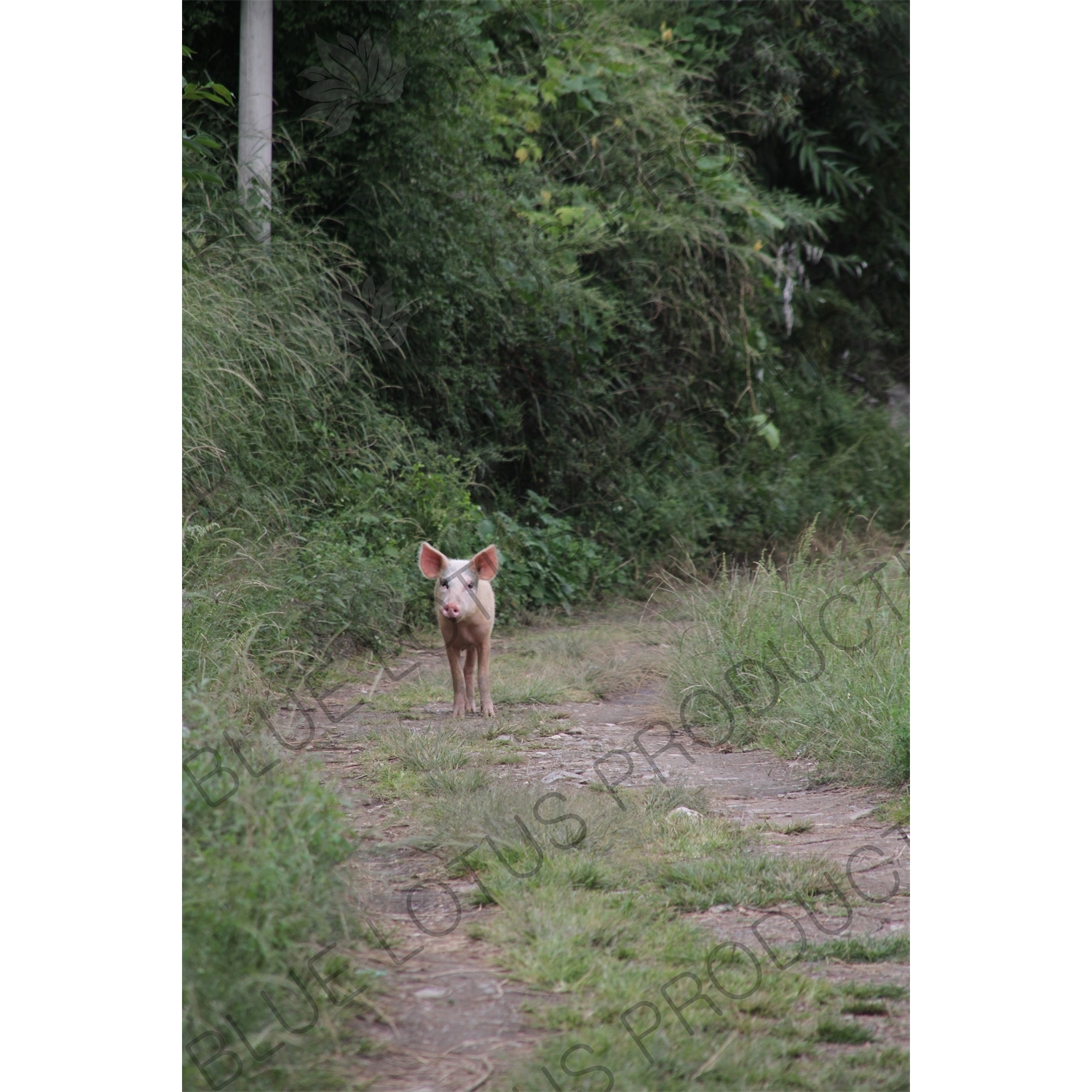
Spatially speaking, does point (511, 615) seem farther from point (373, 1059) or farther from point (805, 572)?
point (373, 1059)

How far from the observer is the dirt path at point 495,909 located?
232 cm

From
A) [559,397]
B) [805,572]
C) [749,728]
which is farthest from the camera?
[559,397]

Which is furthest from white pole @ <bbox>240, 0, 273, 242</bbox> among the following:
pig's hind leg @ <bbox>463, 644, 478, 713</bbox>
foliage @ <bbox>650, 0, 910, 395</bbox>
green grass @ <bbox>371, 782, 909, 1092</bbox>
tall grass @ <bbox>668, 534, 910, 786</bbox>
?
foliage @ <bbox>650, 0, 910, 395</bbox>

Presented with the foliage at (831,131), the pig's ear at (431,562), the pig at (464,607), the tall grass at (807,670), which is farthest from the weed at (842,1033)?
the foliage at (831,131)

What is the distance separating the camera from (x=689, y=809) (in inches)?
Result: 150

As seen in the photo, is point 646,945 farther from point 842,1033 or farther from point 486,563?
point 486,563

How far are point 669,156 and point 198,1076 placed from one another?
8.33m

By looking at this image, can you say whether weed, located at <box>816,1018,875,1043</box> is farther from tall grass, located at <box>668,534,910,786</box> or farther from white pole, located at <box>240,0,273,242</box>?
white pole, located at <box>240,0,273,242</box>

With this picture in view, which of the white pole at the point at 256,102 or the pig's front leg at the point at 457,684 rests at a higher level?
the white pole at the point at 256,102

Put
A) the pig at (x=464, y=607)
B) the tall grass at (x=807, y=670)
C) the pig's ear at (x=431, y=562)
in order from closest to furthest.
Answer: the tall grass at (x=807, y=670) < the pig at (x=464, y=607) < the pig's ear at (x=431, y=562)

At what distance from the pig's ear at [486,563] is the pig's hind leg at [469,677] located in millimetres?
369

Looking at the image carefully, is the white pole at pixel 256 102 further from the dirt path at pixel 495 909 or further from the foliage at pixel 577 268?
the dirt path at pixel 495 909

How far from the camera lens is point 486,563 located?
4898 millimetres

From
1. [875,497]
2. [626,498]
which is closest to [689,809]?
[626,498]
